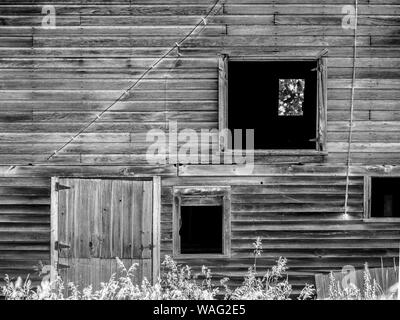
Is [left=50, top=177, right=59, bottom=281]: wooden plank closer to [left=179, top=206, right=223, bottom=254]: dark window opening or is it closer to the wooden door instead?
the wooden door

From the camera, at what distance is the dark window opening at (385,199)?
12.7 metres

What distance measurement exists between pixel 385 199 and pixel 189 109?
4.86 meters

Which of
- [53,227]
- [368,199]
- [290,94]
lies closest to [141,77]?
[53,227]

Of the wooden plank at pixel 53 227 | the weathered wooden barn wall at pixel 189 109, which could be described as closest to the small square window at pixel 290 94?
the weathered wooden barn wall at pixel 189 109

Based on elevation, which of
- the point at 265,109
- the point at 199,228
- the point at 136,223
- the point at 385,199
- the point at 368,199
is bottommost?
the point at 199,228

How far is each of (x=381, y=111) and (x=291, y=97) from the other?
56.5ft

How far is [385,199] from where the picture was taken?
12.6 m

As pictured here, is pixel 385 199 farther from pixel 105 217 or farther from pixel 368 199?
pixel 105 217

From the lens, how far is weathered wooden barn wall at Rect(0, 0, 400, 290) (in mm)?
10211

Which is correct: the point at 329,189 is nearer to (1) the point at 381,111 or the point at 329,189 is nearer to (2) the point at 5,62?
(1) the point at 381,111

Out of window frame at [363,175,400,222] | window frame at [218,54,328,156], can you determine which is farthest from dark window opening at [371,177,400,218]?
window frame at [218,54,328,156]

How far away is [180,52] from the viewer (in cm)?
1021

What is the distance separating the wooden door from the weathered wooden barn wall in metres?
A: 0.23
